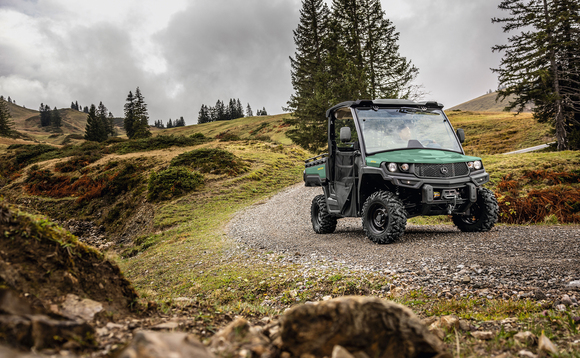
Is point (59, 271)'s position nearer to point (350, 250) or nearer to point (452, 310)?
point (452, 310)

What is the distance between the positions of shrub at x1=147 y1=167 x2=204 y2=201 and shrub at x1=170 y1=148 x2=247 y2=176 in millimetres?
2446

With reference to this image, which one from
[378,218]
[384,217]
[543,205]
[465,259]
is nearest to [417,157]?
[384,217]

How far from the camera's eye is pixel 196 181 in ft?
66.8

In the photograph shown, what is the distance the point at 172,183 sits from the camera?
1973cm


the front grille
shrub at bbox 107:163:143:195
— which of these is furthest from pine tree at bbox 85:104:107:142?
the front grille

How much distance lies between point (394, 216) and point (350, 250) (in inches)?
45.6

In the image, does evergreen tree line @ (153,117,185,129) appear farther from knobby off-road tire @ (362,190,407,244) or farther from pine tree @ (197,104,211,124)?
knobby off-road tire @ (362,190,407,244)

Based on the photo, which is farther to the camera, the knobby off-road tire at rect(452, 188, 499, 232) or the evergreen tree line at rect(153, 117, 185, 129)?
the evergreen tree line at rect(153, 117, 185, 129)

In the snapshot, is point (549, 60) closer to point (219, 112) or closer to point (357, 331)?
point (357, 331)

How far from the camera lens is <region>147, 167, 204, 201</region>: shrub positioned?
1895cm

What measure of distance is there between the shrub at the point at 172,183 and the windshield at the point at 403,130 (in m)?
14.1

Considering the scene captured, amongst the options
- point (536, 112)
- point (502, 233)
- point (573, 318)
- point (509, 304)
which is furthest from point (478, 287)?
point (536, 112)

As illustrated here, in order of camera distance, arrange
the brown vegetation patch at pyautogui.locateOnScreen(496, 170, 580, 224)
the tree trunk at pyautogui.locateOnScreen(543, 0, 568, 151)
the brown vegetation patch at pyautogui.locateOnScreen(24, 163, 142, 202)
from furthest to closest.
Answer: the tree trunk at pyautogui.locateOnScreen(543, 0, 568, 151), the brown vegetation patch at pyautogui.locateOnScreen(24, 163, 142, 202), the brown vegetation patch at pyautogui.locateOnScreen(496, 170, 580, 224)

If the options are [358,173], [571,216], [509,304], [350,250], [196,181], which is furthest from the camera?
[196,181]
